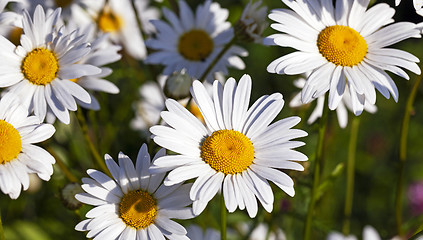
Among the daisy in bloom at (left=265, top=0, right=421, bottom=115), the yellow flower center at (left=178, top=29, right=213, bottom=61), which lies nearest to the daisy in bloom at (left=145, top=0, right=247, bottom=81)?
the yellow flower center at (left=178, top=29, right=213, bottom=61)

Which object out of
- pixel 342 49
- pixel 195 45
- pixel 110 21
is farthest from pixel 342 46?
pixel 110 21

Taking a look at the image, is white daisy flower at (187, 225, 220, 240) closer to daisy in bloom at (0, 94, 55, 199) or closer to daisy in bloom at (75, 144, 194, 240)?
daisy in bloom at (75, 144, 194, 240)

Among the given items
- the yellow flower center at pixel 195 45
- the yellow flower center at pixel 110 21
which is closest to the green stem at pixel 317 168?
the yellow flower center at pixel 195 45

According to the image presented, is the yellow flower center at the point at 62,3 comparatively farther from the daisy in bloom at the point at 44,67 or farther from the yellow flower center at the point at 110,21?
the daisy in bloom at the point at 44,67

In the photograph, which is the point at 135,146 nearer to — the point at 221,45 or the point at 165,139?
the point at 221,45

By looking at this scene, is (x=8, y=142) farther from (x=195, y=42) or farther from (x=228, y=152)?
(x=195, y=42)

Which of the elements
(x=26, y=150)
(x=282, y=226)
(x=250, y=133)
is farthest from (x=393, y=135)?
(x=26, y=150)
